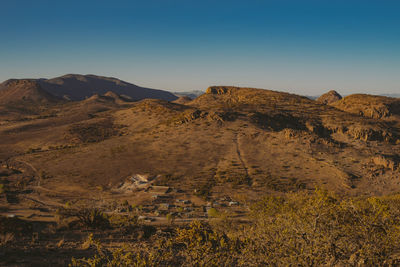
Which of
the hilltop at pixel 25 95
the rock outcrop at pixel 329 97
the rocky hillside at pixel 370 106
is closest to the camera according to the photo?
the rocky hillside at pixel 370 106

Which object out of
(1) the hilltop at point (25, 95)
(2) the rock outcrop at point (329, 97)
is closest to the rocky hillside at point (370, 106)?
(2) the rock outcrop at point (329, 97)

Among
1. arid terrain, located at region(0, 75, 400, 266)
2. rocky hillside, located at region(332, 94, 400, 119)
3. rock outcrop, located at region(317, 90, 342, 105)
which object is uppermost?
rock outcrop, located at region(317, 90, 342, 105)

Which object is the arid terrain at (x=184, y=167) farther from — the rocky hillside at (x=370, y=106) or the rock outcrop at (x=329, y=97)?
the rock outcrop at (x=329, y=97)

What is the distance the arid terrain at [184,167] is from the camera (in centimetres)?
2234

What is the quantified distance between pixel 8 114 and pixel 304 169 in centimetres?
11980

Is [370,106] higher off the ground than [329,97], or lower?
lower

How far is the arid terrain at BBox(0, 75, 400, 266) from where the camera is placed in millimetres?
22344

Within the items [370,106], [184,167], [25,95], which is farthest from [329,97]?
[25,95]

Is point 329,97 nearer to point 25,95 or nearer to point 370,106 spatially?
point 370,106

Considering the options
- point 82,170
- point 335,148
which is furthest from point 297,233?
point 335,148

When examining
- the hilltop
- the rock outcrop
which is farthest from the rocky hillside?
the hilltop

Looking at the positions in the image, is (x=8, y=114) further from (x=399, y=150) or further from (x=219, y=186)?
(x=399, y=150)

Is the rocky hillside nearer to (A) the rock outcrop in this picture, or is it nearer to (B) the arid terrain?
(B) the arid terrain

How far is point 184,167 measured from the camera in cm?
3628
